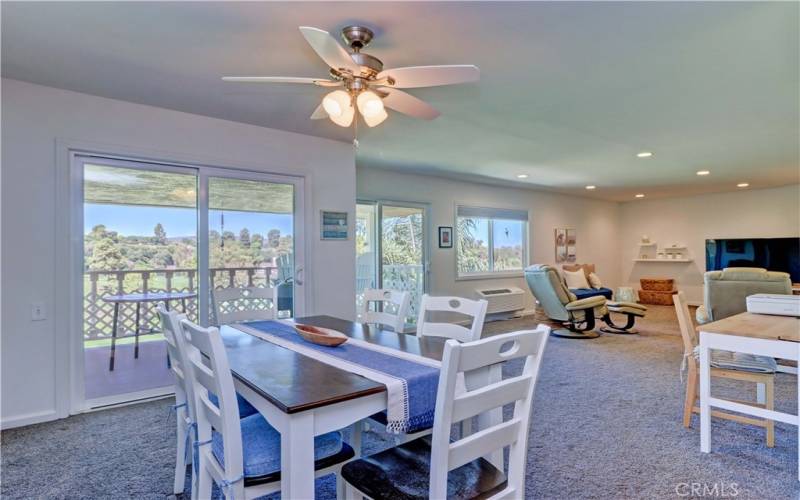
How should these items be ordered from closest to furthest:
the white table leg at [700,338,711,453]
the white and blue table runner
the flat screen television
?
the white and blue table runner
the white table leg at [700,338,711,453]
the flat screen television

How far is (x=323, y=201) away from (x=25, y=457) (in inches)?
109

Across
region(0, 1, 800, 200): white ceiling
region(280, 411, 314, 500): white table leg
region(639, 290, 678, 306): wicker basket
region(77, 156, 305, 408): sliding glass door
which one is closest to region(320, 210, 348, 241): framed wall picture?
region(77, 156, 305, 408): sliding glass door

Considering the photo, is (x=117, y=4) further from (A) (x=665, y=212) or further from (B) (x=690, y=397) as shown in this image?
(A) (x=665, y=212)

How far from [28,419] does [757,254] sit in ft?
32.9

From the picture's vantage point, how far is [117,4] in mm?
1859

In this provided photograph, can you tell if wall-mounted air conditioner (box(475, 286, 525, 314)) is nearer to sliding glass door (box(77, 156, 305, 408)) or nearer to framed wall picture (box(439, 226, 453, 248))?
framed wall picture (box(439, 226, 453, 248))

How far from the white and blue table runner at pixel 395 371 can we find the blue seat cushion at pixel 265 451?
0.28 metres

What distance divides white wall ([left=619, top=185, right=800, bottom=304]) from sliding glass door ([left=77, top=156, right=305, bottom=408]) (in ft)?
26.9

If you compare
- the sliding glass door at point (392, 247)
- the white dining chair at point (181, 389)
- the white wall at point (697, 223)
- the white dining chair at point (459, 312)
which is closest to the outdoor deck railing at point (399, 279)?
the sliding glass door at point (392, 247)

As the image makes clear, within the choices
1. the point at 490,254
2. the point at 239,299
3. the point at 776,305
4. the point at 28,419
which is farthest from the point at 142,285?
the point at 490,254

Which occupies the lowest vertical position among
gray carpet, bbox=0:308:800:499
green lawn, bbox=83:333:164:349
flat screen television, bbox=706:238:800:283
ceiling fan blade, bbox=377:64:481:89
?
gray carpet, bbox=0:308:800:499

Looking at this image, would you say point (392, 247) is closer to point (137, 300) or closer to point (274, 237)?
point (274, 237)

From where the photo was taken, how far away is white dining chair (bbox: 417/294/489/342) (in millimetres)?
2031

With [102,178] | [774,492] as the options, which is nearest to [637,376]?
[774,492]
